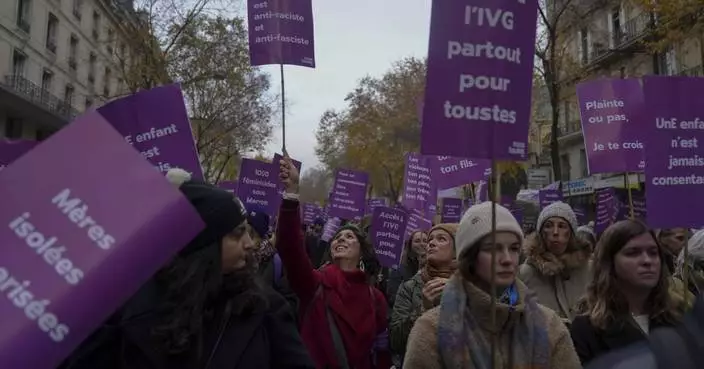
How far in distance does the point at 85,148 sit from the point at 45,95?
3327cm

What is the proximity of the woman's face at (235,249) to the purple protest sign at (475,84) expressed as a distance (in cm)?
79

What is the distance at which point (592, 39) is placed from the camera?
3375 cm

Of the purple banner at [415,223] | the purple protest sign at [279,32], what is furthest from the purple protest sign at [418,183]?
the purple protest sign at [279,32]

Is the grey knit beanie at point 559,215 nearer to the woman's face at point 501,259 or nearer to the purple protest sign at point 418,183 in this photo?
the woman's face at point 501,259

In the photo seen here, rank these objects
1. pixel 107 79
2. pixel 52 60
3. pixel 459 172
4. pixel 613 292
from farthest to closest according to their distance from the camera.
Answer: pixel 107 79 → pixel 52 60 → pixel 459 172 → pixel 613 292

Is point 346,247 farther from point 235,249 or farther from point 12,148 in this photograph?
point 12,148

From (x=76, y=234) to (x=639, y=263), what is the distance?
257cm

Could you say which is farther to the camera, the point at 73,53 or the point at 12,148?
the point at 73,53

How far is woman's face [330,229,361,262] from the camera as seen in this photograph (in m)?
4.41

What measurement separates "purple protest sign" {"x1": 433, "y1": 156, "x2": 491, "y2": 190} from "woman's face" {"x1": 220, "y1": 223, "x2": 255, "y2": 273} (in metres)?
6.45

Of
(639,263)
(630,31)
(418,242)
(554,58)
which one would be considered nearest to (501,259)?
(639,263)

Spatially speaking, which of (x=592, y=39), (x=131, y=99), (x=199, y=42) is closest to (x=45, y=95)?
(x=199, y=42)

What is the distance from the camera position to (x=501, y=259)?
2.74 m

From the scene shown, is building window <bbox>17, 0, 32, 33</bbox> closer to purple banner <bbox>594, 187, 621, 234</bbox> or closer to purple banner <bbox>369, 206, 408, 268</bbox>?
purple banner <bbox>369, 206, 408, 268</bbox>
